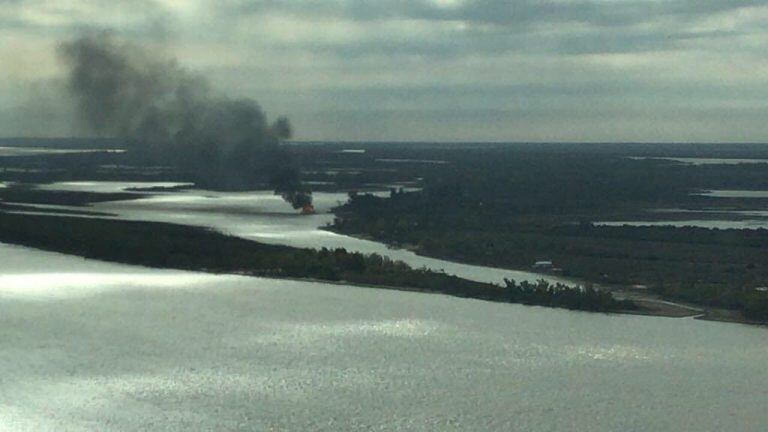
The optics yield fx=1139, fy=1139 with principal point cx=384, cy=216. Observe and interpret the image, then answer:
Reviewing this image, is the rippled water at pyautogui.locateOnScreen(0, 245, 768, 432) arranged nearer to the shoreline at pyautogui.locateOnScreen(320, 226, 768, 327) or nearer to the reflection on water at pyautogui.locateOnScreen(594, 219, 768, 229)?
the shoreline at pyautogui.locateOnScreen(320, 226, 768, 327)

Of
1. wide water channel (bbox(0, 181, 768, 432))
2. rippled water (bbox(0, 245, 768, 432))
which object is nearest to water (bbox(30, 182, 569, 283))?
wide water channel (bbox(0, 181, 768, 432))

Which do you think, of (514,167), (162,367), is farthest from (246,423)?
(514,167)

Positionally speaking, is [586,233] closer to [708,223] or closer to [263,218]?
[708,223]

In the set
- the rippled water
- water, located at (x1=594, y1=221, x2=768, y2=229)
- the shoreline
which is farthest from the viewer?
water, located at (x1=594, y1=221, x2=768, y2=229)

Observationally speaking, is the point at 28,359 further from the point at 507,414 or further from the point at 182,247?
the point at 182,247

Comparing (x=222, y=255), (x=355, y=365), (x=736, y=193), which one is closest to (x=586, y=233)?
(x=222, y=255)

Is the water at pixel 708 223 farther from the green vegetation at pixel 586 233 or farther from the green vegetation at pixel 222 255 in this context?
the green vegetation at pixel 222 255

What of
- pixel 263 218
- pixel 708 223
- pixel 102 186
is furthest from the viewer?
pixel 102 186
